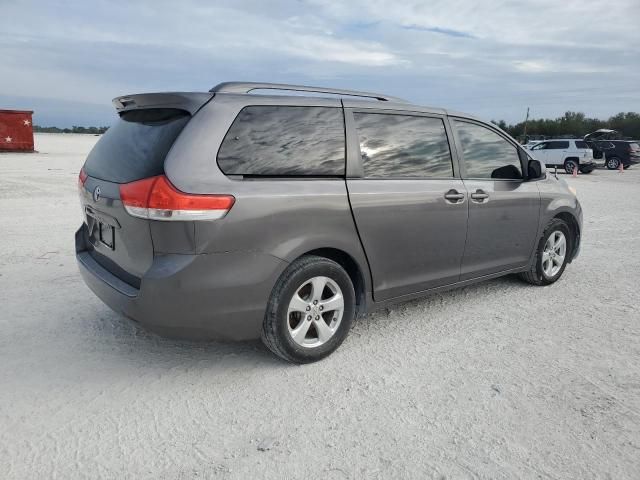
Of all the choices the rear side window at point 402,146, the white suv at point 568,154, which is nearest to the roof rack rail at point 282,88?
the rear side window at point 402,146

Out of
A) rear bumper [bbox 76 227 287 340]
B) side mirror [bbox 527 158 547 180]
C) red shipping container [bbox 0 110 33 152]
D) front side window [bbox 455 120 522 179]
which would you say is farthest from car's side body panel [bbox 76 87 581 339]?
red shipping container [bbox 0 110 33 152]

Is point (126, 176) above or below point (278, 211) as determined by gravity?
above

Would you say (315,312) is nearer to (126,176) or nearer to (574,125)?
(126,176)

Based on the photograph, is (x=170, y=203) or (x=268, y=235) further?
(x=268, y=235)

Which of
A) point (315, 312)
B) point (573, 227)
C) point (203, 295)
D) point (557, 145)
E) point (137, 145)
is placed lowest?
point (315, 312)

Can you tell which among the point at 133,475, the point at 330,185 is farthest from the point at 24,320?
the point at 330,185

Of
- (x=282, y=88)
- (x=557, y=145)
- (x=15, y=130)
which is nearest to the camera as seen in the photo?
(x=282, y=88)

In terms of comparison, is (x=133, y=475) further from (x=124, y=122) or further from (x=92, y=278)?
(x=124, y=122)

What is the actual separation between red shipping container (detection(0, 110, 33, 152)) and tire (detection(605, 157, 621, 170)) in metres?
28.5

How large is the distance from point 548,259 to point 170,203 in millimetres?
3907

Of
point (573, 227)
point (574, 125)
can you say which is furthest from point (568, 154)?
point (574, 125)

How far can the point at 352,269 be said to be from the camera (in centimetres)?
355

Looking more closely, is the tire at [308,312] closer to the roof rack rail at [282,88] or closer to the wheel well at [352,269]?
the wheel well at [352,269]

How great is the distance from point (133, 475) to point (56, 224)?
6.16m
